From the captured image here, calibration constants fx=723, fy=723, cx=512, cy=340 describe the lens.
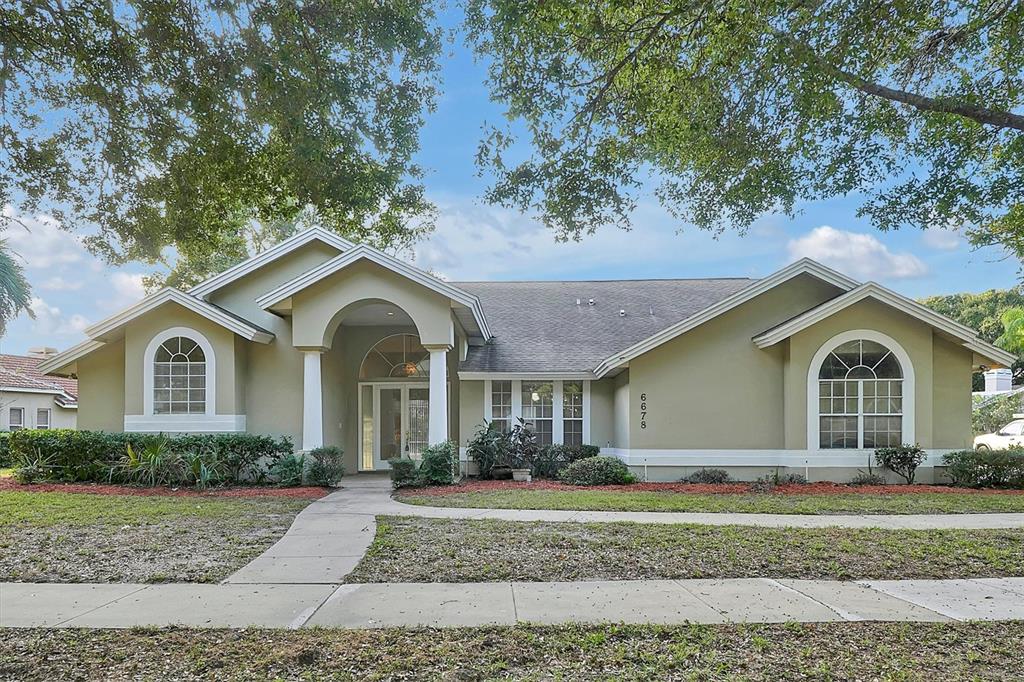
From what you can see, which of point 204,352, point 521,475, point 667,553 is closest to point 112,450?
point 204,352

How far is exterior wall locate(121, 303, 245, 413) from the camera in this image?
16.3 m

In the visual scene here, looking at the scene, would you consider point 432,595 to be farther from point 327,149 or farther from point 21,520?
point 21,520

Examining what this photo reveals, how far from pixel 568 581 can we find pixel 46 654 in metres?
4.34

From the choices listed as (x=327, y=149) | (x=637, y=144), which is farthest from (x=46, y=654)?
(x=637, y=144)

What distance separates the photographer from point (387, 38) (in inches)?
286

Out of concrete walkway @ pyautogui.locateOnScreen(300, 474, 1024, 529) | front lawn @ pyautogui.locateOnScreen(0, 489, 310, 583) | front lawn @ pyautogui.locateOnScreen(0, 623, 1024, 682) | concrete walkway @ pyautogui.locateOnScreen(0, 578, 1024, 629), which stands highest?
front lawn @ pyautogui.locateOnScreen(0, 623, 1024, 682)

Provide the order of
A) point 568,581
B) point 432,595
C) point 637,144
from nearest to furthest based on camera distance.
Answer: point 432,595
point 568,581
point 637,144

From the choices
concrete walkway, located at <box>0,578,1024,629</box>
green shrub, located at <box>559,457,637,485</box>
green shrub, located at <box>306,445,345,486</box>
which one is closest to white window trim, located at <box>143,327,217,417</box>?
green shrub, located at <box>306,445,345,486</box>

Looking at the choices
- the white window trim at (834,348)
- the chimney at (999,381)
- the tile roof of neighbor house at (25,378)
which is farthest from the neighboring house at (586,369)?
the chimney at (999,381)

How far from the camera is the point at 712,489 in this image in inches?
572

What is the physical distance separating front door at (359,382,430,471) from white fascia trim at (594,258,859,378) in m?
5.73

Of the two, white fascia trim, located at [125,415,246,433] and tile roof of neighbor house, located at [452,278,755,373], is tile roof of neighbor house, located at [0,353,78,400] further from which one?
tile roof of neighbor house, located at [452,278,755,373]

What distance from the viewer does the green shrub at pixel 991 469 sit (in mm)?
14805

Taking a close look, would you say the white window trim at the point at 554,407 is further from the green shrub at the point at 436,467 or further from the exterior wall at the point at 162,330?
the exterior wall at the point at 162,330
